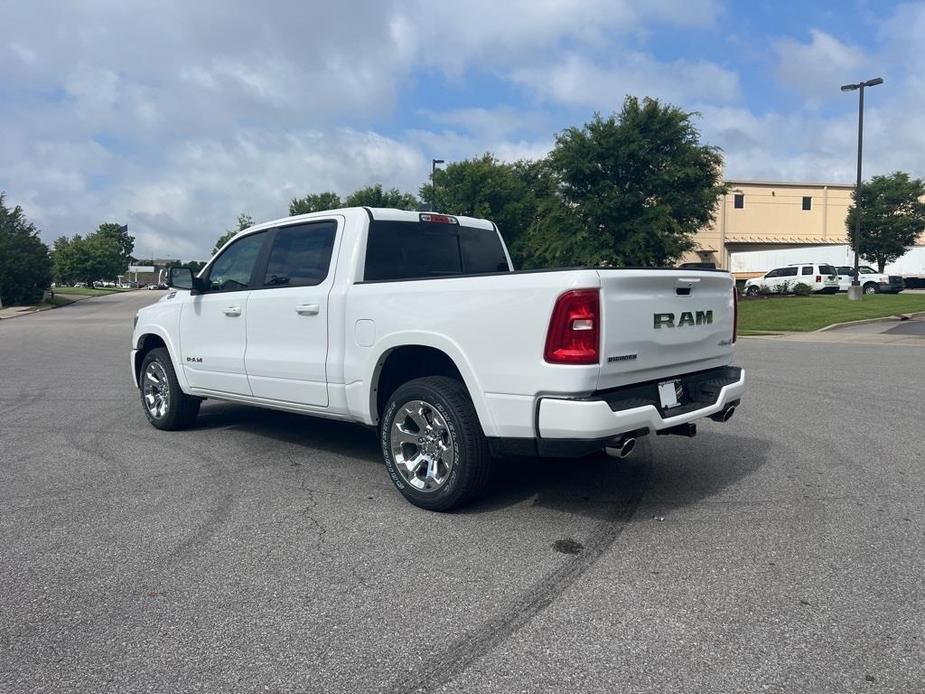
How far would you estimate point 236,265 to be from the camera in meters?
6.50

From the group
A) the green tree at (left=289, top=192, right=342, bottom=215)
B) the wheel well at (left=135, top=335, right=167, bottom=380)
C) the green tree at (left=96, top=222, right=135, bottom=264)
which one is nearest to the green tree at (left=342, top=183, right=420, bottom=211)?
the green tree at (left=289, top=192, right=342, bottom=215)

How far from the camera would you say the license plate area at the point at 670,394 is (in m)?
4.57

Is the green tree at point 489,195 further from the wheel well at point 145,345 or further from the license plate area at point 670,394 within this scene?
the license plate area at point 670,394

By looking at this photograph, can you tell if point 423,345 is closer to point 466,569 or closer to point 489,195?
point 466,569

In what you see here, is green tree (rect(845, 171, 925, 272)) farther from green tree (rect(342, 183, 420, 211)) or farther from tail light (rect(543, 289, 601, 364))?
tail light (rect(543, 289, 601, 364))

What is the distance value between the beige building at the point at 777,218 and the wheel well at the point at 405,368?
6123cm

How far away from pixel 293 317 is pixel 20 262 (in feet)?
139

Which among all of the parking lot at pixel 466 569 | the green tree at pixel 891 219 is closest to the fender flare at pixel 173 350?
the parking lot at pixel 466 569

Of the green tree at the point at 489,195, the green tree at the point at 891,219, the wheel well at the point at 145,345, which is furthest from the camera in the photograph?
the green tree at the point at 891,219

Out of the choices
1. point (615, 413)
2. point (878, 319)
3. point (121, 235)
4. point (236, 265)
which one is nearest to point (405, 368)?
point (615, 413)

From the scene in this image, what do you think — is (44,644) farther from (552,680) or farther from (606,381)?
(606,381)

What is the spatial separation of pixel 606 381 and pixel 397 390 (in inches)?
55.7

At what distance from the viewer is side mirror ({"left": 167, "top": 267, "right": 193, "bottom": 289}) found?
22.2 ft

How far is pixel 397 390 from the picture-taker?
489 cm
